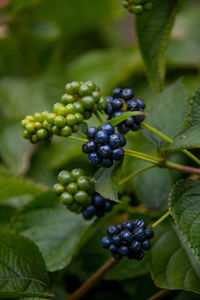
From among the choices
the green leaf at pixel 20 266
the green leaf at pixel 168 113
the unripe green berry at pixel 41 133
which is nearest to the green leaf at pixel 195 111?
the green leaf at pixel 168 113

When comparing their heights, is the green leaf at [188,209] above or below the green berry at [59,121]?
below

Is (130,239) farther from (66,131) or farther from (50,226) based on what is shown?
(50,226)

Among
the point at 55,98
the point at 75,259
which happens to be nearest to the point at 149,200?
the point at 75,259

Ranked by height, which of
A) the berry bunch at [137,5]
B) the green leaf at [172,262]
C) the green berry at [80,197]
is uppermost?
the berry bunch at [137,5]

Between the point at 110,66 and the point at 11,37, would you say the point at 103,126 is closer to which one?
the point at 110,66

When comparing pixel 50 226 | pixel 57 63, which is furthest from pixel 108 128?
pixel 57 63

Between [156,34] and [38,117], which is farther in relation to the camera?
[156,34]

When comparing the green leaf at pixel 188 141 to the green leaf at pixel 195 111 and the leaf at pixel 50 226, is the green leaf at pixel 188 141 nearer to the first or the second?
the green leaf at pixel 195 111

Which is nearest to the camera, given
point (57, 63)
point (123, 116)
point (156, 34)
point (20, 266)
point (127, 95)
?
point (123, 116)
